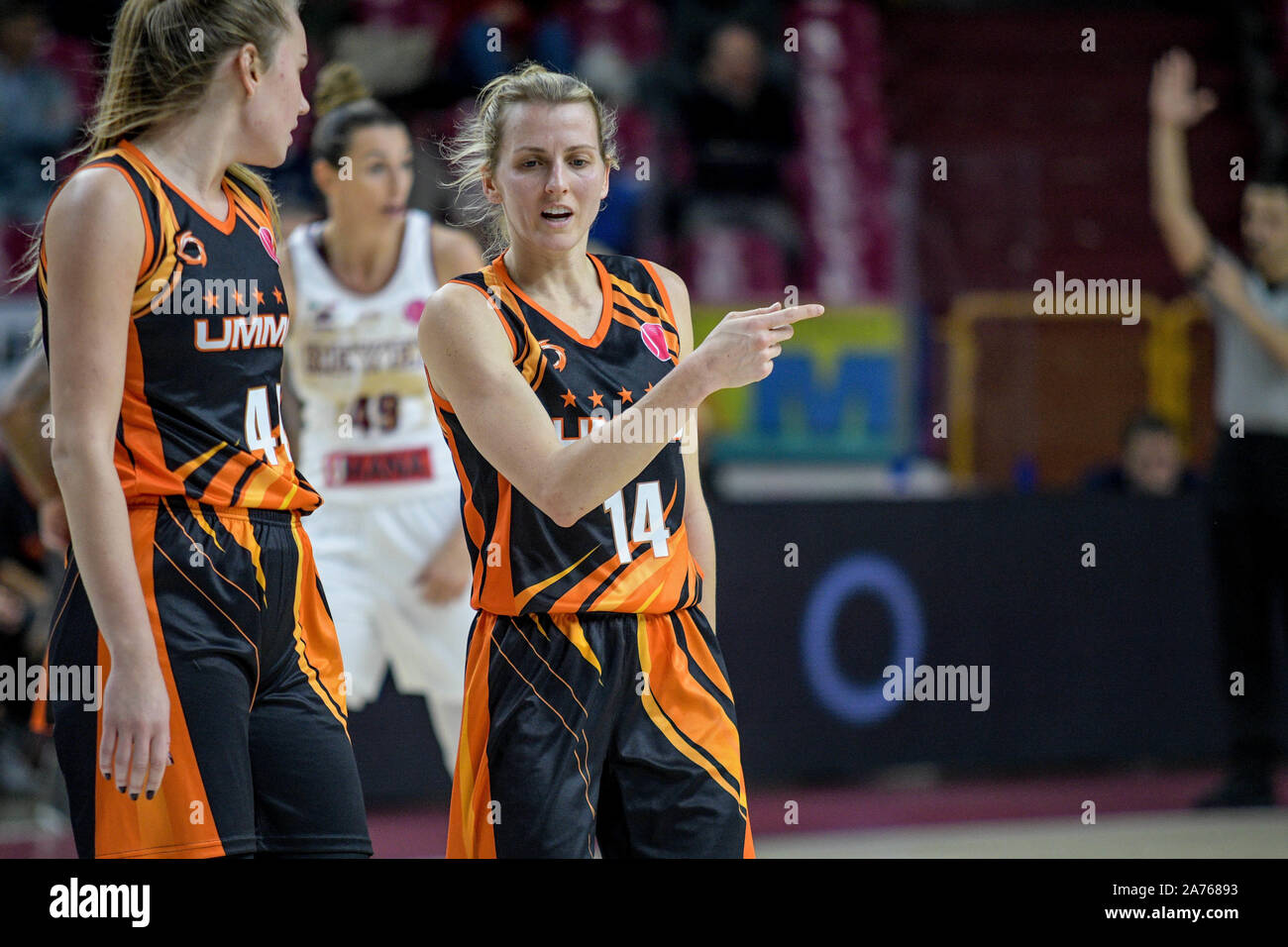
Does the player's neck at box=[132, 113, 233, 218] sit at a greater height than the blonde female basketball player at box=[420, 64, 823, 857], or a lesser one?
greater

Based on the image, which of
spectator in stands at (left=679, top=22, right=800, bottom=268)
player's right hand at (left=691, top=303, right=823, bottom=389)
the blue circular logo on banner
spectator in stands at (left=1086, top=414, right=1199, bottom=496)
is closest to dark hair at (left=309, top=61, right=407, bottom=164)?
player's right hand at (left=691, top=303, right=823, bottom=389)

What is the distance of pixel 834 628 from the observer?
6.70m

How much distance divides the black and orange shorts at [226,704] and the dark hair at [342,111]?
2.04m

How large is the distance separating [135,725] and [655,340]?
112cm

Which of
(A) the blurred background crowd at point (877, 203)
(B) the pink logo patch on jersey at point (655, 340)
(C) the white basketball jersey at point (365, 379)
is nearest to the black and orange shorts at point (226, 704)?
(B) the pink logo patch on jersey at point (655, 340)

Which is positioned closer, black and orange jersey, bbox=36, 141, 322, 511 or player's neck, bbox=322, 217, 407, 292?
black and orange jersey, bbox=36, 141, 322, 511

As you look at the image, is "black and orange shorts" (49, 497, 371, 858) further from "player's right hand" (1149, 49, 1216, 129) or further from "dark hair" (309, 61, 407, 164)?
"player's right hand" (1149, 49, 1216, 129)

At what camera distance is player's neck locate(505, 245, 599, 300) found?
2.84m

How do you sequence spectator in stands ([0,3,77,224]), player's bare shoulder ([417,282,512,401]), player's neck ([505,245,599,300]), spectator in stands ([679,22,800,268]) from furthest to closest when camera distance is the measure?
spectator in stands ([0,3,77,224]), spectator in stands ([679,22,800,268]), player's neck ([505,245,599,300]), player's bare shoulder ([417,282,512,401])

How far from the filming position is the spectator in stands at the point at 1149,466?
725cm

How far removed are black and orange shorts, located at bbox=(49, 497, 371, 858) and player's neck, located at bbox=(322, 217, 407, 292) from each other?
6.39 feet

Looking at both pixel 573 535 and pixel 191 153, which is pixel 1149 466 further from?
pixel 191 153

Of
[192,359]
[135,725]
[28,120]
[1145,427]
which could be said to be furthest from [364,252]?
[28,120]
